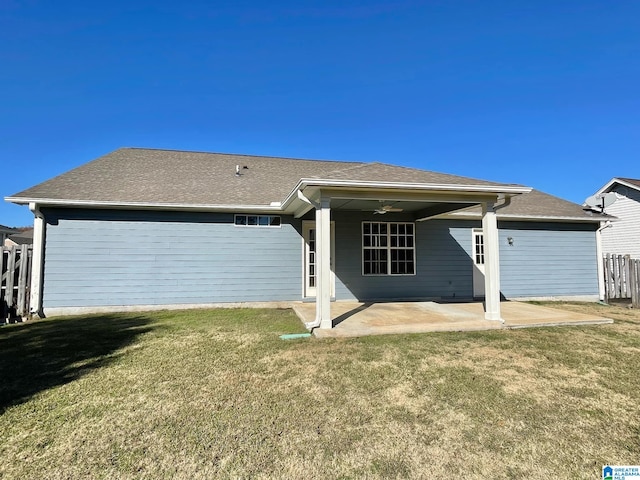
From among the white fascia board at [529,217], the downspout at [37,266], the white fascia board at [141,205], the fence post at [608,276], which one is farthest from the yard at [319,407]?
the fence post at [608,276]

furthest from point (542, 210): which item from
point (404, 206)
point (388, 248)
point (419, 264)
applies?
point (388, 248)

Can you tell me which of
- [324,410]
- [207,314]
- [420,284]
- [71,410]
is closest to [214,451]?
[324,410]

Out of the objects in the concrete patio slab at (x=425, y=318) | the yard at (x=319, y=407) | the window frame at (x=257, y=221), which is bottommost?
the yard at (x=319, y=407)

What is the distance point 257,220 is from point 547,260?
9.67 meters

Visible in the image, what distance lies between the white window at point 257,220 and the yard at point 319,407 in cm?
428

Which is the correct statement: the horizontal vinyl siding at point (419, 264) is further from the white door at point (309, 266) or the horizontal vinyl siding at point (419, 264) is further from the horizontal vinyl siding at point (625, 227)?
the horizontal vinyl siding at point (625, 227)

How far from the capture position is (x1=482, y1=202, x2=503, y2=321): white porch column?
651 centimetres

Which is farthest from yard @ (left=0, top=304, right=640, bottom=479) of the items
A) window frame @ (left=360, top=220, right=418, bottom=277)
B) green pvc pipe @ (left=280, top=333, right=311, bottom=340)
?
window frame @ (left=360, top=220, right=418, bottom=277)

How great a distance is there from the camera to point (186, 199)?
8648 mm

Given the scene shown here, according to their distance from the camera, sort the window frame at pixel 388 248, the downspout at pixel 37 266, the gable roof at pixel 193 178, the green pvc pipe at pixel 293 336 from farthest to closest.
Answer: the window frame at pixel 388 248
the downspout at pixel 37 266
the gable roof at pixel 193 178
the green pvc pipe at pixel 293 336

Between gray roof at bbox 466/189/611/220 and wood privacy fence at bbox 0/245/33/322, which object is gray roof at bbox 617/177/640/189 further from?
wood privacy fence at bbox 0/245/33/322

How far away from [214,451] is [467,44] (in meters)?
12.7

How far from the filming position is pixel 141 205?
26.9 feet

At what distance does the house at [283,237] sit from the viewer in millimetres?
6676
